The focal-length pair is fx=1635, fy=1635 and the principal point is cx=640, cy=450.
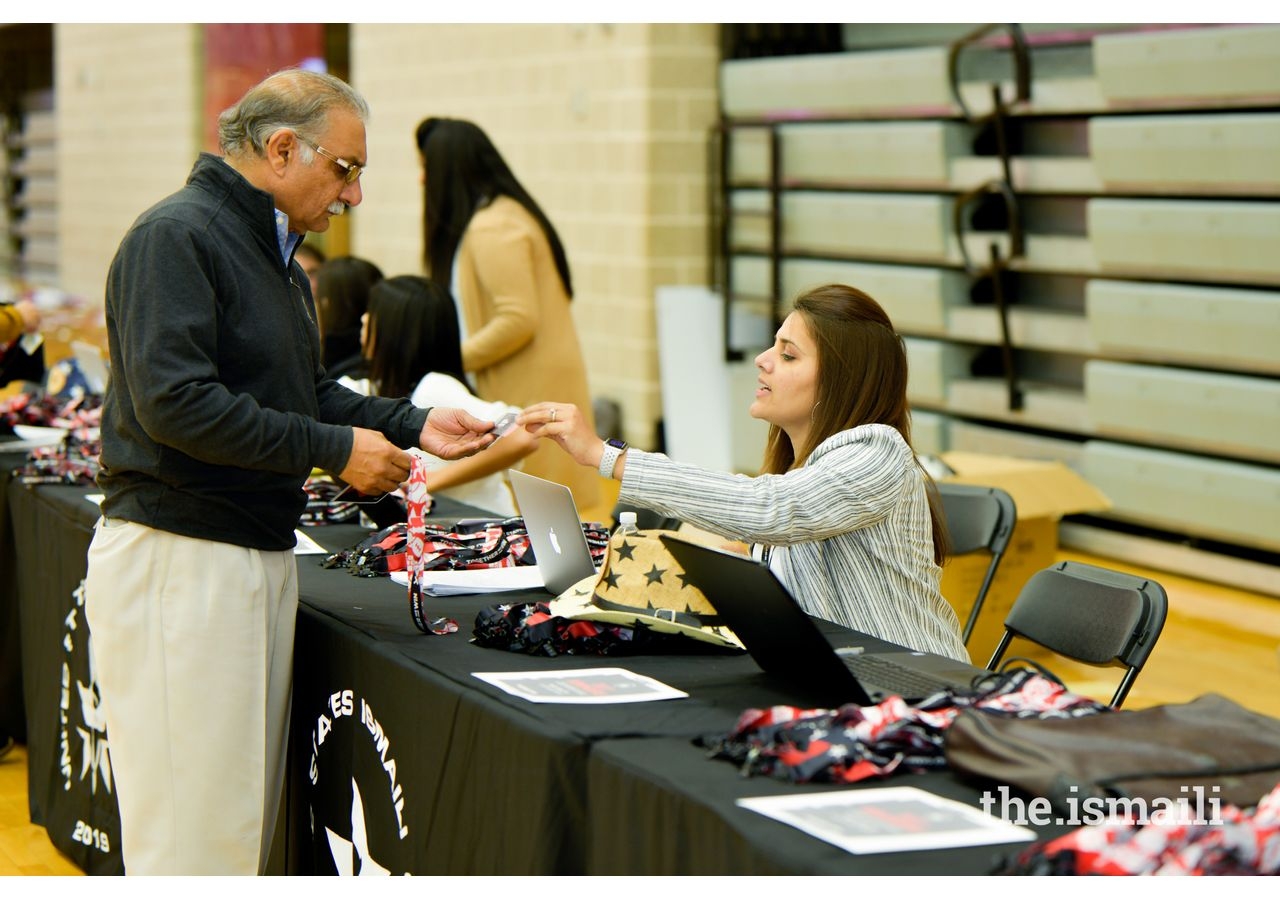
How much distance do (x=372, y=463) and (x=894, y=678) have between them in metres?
0.83

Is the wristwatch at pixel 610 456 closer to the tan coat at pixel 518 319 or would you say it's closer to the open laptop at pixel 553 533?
the open laptop at pixel 553 533

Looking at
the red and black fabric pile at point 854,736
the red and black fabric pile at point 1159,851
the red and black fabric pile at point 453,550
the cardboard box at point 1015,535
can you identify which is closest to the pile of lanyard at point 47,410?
the red and black fabric pile at point 453,550

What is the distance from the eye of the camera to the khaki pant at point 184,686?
7.92 ft

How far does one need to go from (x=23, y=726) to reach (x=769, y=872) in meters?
3.20

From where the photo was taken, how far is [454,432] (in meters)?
2.81

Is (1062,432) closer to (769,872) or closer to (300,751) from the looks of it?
(300,751)

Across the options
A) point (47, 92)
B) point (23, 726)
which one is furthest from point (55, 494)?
point (47, 92)

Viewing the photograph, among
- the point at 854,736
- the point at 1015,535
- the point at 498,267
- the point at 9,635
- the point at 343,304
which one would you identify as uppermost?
the point at 498,267

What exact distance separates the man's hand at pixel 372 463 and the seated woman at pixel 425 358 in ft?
4.20

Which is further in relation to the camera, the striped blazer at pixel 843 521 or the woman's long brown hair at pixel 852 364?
the woman's long brown hair at pixel 852 364

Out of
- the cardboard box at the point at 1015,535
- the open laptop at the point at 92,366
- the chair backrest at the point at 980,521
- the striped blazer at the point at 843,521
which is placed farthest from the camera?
the open laptop at the point at 92,366

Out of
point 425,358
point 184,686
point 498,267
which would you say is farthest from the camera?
point 498,267

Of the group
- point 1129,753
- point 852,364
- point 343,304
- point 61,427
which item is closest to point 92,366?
Result: point 61,427

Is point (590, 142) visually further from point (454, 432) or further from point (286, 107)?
point (286, 107)
